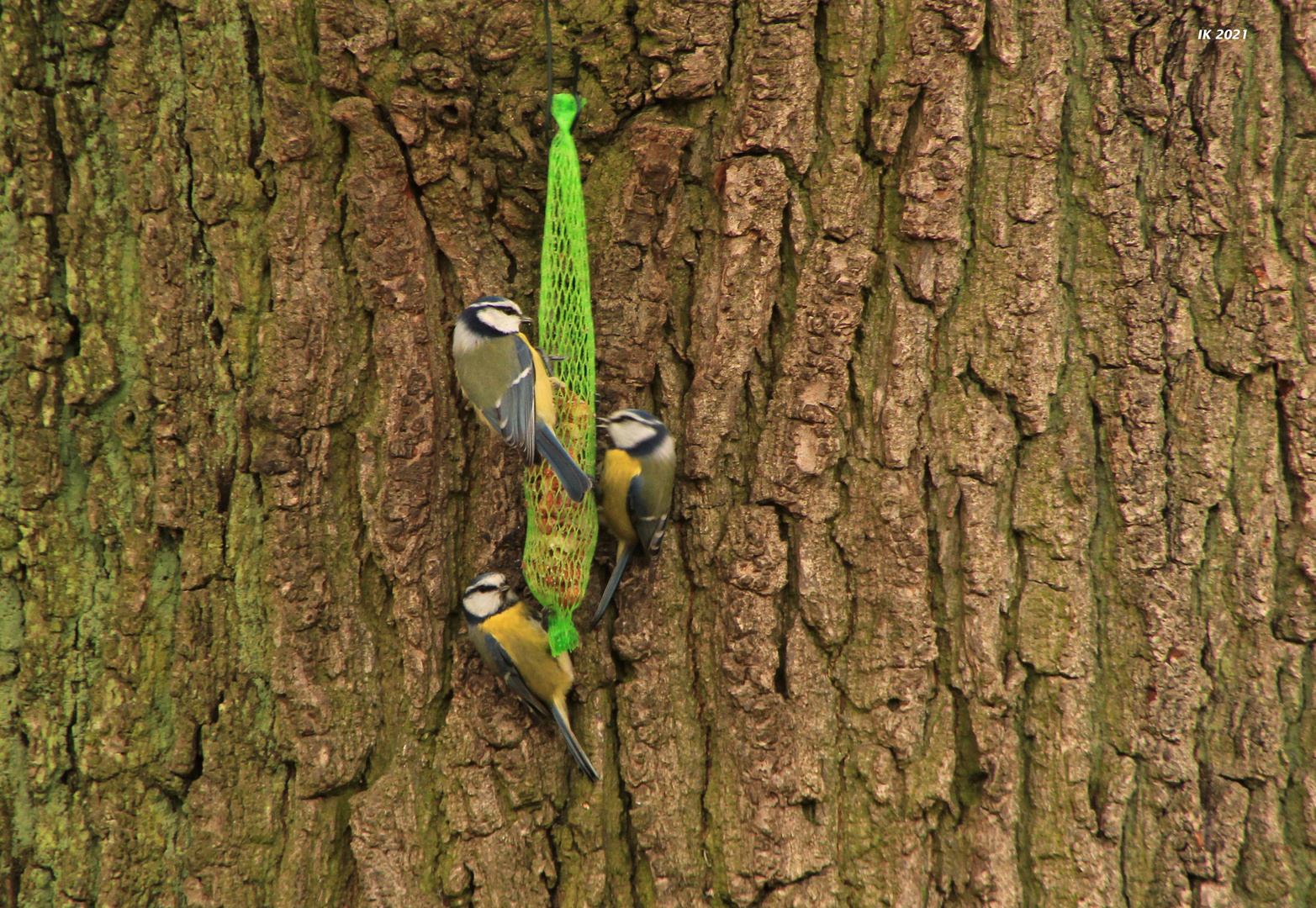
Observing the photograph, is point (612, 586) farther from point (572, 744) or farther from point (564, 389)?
point (564, 389)

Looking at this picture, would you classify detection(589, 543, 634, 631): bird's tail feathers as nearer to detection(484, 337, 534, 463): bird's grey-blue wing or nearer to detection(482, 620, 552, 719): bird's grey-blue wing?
detection(482, 620, 552, 719): bird's grey-blue wing

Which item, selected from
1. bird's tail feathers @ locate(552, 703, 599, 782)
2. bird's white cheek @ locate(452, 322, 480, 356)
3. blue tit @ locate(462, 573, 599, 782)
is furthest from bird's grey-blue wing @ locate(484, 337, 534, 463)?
bird's tail feathers @ locate(552, 703, 599, 782)

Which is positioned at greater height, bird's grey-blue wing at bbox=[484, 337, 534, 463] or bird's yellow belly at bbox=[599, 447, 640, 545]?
bird's grey-blue wing at bbox=[484, 337, 534, 463]

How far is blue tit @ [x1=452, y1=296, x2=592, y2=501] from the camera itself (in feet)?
6.05

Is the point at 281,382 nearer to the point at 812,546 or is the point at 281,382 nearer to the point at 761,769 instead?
the point at 812,546

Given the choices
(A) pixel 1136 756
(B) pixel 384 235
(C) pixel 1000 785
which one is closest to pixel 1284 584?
(A) pixel 1136 756

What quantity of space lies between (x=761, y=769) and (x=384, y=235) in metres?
1.72

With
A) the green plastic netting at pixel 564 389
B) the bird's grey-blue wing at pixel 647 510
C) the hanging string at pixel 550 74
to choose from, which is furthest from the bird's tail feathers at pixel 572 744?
the hanging string at pixel 550 74

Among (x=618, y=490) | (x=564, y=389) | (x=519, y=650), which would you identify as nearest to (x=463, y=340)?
(x=564, y=389)

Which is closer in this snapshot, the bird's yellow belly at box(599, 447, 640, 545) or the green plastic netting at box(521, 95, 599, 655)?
the green plastic netting at box(521, 95, 599, 655)

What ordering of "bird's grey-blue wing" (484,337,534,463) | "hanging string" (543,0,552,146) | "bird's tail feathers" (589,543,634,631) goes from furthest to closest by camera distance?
"bird's tail feathers" (589,543,634,631)
"bird's grey-blue wing" (484,337,534,463)
"hanging string" (543,0,552,146)

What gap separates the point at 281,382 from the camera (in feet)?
6.15

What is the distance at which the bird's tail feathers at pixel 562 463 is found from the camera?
185cm

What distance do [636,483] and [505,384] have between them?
43cm
